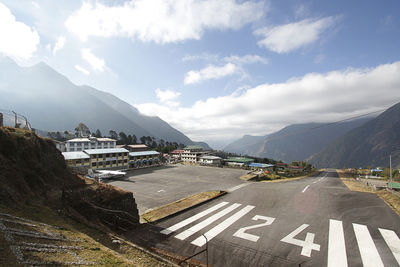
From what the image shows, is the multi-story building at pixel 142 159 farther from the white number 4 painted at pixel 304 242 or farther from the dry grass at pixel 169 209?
the white number 4 painted at pixel 304 242

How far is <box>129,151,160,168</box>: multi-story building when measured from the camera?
64.2 metres

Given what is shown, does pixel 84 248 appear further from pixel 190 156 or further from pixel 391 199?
pixel 190 156

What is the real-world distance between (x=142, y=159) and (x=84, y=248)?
199ft

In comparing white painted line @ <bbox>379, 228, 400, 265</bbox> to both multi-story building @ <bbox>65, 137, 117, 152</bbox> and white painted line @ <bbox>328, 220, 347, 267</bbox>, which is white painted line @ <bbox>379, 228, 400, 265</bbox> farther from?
multi-story building @ <bbox>65, 137, 117, 152</bbox>

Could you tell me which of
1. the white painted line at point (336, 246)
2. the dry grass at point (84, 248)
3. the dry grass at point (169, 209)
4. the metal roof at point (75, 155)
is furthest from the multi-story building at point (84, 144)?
the white painted line at point (336, 246)

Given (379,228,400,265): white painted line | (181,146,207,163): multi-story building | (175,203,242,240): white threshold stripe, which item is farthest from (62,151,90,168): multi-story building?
(379,228,400,265): white painted line

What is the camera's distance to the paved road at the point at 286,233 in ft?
37.7

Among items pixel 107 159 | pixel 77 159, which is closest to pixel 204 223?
pixel 77 159

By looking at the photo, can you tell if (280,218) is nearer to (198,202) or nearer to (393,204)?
(198,202)

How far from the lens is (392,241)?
42.4 feet

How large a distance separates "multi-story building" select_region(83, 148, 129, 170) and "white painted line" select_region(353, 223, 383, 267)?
2364 inches

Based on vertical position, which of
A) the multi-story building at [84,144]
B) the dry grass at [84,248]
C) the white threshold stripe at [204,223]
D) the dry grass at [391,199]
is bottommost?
the white threshold stripe at [204,223]

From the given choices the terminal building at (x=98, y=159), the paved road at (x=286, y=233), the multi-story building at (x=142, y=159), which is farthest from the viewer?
the multi-story building at (x=142, y=159)

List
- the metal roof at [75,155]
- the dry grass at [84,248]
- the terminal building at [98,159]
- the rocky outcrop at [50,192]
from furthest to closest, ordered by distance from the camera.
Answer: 1. the terminal building at [98,159]
2. the metal roof at [75,155]
3. the rocky outcrop at [50,192]
4. the dry grass at [84,248]
